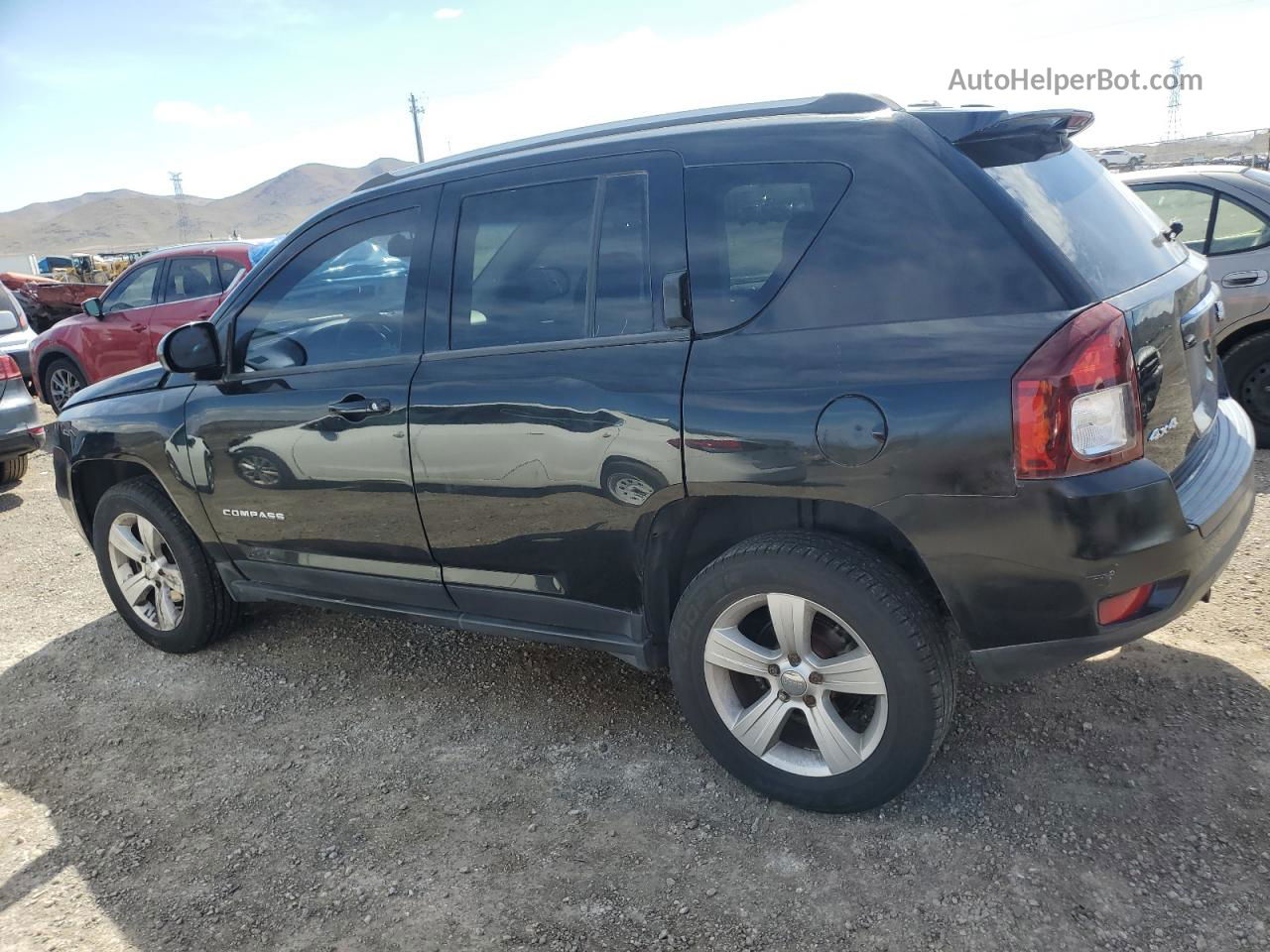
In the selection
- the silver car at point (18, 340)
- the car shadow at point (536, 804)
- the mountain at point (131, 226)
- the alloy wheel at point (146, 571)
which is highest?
the mountain at point (131, 226)

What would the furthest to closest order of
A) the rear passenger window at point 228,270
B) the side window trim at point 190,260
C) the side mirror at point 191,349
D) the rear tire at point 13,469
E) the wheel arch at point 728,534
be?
the side window trim at point 190,260, the rear passenger window at point 228,270, the rear tire at point 13,469, the side mirror at point 191,349, the wheel arch at point 728,534

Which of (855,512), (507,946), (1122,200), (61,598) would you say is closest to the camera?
(507,946)

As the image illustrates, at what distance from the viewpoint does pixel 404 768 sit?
3236 mm

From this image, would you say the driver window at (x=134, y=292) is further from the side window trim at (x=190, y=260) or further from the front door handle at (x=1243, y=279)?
the front door handle at (x=1243, y=279)

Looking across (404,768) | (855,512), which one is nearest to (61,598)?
(404,768)

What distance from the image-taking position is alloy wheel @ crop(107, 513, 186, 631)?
420 cm

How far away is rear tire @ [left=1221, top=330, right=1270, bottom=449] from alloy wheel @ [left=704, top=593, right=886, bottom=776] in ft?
14.2

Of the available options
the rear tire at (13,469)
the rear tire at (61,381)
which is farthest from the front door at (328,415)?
the rear tire at (61,381)

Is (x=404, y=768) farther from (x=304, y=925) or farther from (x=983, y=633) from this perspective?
(x=983, y=633)

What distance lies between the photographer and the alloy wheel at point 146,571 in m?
4.20

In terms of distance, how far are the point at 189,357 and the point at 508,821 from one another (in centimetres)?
211

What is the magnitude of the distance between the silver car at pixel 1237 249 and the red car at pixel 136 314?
7373 millimetres

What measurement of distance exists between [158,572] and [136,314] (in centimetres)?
615

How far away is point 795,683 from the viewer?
8.74 ft
